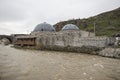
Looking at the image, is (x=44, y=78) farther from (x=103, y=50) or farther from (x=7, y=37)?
(x=7, y=37)

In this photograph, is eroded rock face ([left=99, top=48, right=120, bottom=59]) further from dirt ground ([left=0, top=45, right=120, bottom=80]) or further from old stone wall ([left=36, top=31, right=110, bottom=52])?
dirt ground ([left=0, top=45, right=120, bottom=80])

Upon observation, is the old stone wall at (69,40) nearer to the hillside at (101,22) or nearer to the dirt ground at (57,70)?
the dirt ground at (57,70)

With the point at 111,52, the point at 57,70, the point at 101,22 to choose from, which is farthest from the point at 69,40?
the point at 101,22

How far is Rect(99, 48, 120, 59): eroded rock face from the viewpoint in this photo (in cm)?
2704

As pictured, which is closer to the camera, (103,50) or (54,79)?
(54,79)

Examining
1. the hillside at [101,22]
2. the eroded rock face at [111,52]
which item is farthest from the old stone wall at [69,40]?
the hillside at [101,22]

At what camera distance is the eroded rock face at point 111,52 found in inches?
1065

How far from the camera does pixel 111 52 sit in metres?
28.2

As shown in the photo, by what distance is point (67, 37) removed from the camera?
137 feet

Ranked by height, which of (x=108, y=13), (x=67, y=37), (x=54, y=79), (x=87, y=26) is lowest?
(x=54, y=79)

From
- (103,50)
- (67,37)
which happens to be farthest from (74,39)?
(103,50)

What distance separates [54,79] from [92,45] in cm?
2531

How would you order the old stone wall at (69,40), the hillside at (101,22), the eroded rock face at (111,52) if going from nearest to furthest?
the eroded rock face at (111,52), the old stone wall at (69,40), the hillside at (101,22)

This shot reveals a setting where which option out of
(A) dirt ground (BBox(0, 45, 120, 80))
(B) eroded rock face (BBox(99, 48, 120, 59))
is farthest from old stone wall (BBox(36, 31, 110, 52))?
(A) dirt ground (BBox(0, 45, 120, 80))
